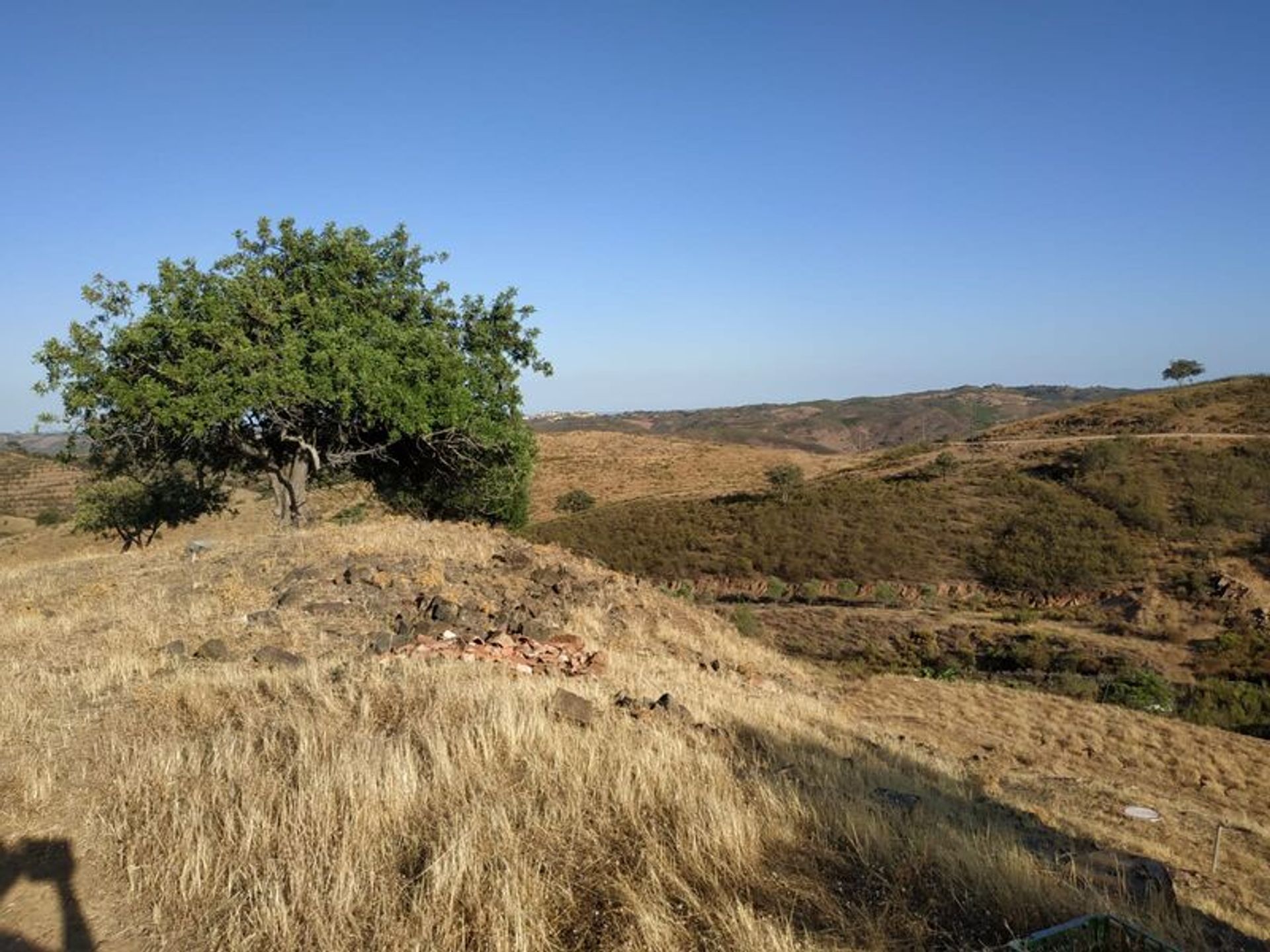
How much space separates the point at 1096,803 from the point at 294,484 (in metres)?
18.2

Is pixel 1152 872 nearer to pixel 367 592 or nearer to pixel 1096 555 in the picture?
pixel 367 592

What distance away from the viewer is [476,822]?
4.06 meters

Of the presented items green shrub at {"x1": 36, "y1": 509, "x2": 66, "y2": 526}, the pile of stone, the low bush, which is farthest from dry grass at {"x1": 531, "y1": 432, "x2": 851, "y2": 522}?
the pile of stone

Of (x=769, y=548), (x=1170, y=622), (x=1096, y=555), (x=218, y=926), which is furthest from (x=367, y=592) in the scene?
(x=1096, y=555)

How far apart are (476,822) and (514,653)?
5.55 meters

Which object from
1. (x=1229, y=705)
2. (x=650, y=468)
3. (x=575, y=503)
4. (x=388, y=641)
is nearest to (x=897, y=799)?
(x=388, y=641)

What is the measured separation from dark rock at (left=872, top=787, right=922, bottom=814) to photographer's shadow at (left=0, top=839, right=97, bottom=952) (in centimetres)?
450

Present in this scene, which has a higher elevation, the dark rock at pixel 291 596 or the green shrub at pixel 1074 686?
the dark rock at pixel 291 596

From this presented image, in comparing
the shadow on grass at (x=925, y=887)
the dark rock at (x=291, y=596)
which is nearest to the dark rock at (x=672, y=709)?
the shadow on grass at (x=925, y=887)

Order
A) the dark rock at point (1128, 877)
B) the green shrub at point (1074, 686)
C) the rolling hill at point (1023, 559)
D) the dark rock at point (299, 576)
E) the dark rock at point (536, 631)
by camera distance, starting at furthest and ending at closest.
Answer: the rolling hill at point (1023, 559), the green shrub at point (1074, 686), the dark rock at point (299, 576), the dark rock at point (536, 631), the dark rock at point (1128, 877)

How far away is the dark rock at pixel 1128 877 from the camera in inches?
157

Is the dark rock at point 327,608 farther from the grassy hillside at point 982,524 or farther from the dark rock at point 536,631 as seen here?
the grassy hillside at point 982,524

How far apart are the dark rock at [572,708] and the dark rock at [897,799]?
7.39 ft

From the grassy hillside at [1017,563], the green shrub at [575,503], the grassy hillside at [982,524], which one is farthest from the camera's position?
the green shrub at [575,503]
